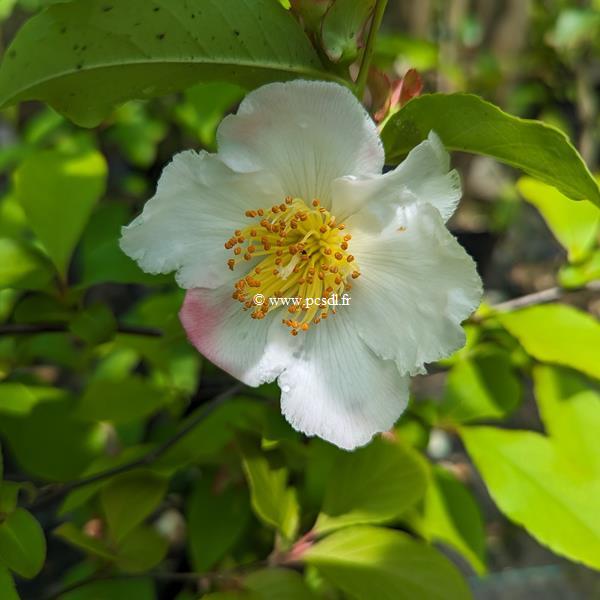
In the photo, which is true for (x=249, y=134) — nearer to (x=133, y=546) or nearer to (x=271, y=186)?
(x=271, y=186)

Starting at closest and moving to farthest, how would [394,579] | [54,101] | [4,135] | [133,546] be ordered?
1. [54,101]
2. [394,579]
3. [133,546]
4. [4,135]

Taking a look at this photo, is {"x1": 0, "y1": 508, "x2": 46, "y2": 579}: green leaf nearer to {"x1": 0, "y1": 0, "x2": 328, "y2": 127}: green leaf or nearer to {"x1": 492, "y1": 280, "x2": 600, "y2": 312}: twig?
{"x1": 0, "y1": 0, "x2": 328, "y2": 127}: green leaf

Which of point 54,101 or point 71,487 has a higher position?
point 54,101

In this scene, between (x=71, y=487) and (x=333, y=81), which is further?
(x=71, y=487)

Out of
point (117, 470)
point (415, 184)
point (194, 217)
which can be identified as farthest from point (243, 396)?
point (415, 184)

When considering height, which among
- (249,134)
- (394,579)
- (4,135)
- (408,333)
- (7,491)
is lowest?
(4,135)

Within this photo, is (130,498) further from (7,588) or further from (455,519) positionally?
(455,519)

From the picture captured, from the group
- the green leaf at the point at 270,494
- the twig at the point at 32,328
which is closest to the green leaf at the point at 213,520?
the green leaf at the point at 270,494

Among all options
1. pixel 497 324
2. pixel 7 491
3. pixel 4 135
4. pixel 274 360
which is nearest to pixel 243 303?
pixel 274 360
